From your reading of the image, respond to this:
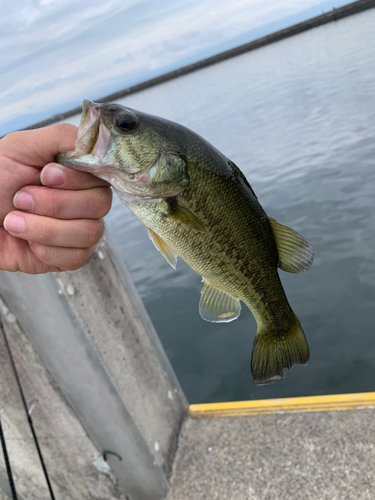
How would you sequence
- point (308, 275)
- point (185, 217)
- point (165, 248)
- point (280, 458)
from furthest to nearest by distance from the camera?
point (308, 275)
point (280, 458)
point (165, 248)
point (185, 217)

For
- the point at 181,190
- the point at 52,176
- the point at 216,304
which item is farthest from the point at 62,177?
the point at 216,304

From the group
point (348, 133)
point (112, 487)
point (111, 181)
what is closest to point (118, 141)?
point (111, 181)

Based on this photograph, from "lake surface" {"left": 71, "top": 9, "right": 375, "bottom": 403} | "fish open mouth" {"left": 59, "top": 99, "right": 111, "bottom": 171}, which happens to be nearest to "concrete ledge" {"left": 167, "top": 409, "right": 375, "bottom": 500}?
"lake surface" {"left": 71, "top": 9, "right": 375, "bottom": 403}

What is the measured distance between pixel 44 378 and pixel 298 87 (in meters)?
26.0

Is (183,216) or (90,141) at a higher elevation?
(90,141)

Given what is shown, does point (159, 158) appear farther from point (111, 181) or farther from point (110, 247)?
point (110, 247)

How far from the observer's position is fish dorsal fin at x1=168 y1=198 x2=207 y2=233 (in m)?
1.64

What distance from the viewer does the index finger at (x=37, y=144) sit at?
1.58m

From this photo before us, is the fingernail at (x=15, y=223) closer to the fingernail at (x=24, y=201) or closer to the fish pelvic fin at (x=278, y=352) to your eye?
the fingernail at (x=24, y=201)

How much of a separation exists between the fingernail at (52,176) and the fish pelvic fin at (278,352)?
1152 millimetres

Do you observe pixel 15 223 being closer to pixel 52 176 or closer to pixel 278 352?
pixel 52 176

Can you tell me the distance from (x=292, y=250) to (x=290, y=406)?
223cm

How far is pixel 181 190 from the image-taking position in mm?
1665

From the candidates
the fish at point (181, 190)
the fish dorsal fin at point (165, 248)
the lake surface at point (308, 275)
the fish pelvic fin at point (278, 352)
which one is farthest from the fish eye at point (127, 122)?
the lake surface at point (308, 275)
